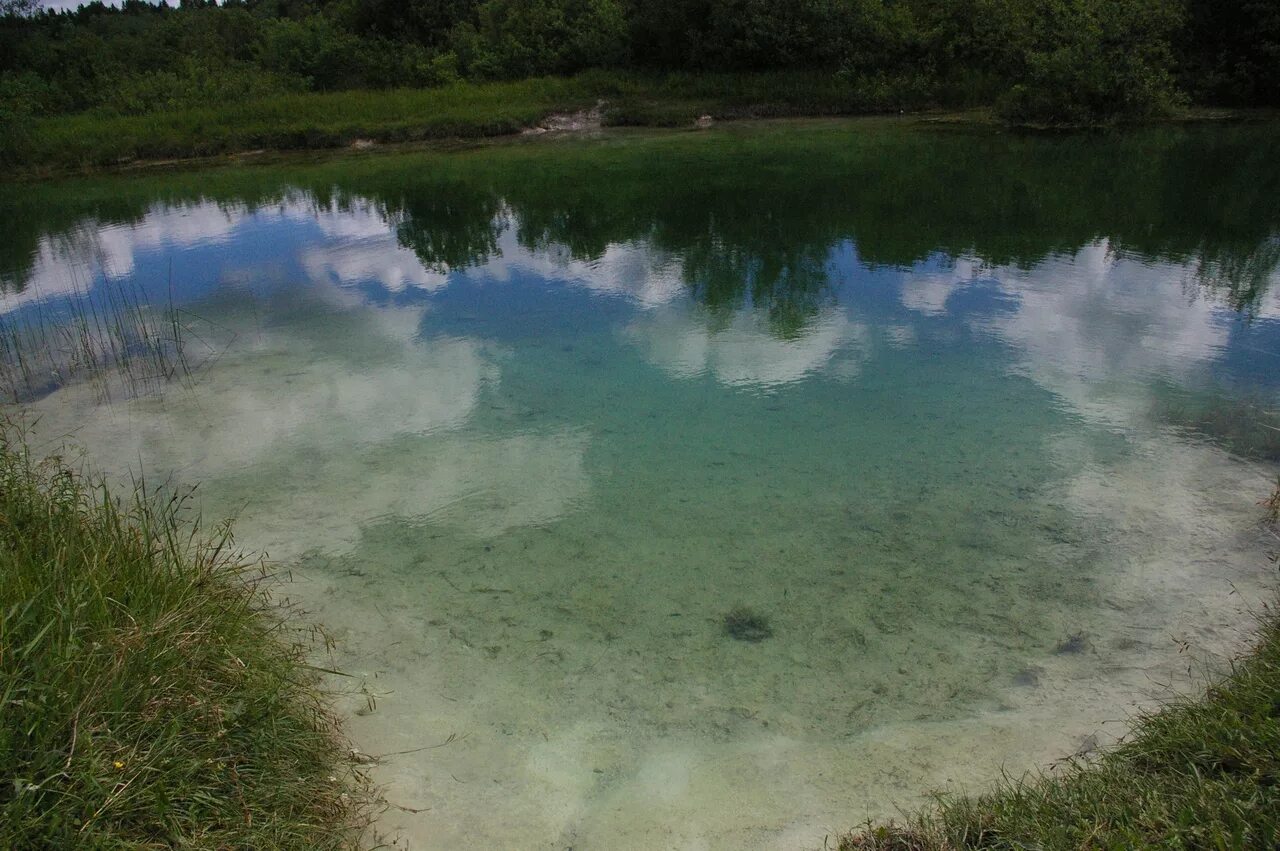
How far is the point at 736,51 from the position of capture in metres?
22.8

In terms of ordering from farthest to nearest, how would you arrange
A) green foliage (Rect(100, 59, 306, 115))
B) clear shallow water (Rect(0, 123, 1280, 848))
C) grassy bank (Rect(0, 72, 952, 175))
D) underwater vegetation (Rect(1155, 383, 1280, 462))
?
green foliage (Rect(100, 59, 306, 115)) < grassy bank (Rect(0, 72, 952, 175)) < underwater vegetation (Rect(1155, 383, 1280, 462)) < clear shallow water (Rect(0, 123, 1280, 848))

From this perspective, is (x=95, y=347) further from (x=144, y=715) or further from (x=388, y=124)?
(x=388, y=124)

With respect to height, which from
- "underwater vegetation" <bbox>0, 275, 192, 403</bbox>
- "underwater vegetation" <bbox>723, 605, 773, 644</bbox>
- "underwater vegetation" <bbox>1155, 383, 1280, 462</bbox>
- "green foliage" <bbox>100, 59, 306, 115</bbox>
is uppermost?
"green foliage" <bbox>100, 59, 306, 115</bbox>

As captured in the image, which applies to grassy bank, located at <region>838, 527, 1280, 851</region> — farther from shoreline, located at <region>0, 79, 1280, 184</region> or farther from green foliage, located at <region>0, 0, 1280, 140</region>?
green foliage, located at <region>0, 0, 1280, 140</region>

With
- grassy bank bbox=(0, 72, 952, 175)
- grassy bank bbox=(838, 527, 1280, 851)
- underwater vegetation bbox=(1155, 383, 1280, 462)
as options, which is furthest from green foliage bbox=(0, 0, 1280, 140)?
grassy bank bbox=(838, 527, 1280, 851)

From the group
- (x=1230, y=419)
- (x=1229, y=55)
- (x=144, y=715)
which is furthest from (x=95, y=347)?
(x=1229, y=55)

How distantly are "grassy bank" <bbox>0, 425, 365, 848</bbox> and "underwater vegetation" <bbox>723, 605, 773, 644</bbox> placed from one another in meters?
1.49

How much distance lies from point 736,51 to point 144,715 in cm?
2344

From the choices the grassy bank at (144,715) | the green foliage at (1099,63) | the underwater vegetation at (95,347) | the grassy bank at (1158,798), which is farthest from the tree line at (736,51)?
the grassy bank at (144,715)

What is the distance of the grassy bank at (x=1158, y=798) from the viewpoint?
1.96m

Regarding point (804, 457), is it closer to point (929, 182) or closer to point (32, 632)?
point (32, 632)

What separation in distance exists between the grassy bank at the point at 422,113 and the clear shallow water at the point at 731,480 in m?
9.96

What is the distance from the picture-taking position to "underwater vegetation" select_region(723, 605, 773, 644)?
3410 millimetres

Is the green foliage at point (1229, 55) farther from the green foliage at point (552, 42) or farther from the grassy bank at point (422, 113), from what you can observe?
the green foliage at point (552, 42)
